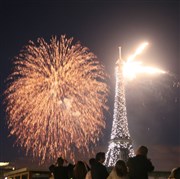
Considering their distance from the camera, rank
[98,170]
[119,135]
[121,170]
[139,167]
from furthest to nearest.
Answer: [119,135]
[98,170]
[139,167]
[121,170]

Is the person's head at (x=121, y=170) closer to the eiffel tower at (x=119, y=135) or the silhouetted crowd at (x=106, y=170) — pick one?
the silhouetted crowd at (x=106, y=170)

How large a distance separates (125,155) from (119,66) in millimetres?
19248

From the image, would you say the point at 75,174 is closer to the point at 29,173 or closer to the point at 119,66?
the point at 29,173

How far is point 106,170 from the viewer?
1106 cm

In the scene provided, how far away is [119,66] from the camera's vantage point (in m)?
79.7

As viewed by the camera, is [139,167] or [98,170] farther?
[98,170]

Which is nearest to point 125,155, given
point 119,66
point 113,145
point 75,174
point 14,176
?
point 113,145

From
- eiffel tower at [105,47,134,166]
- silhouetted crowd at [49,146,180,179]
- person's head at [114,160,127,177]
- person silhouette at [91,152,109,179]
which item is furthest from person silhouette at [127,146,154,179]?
eiffel tower at [105,47,134,166]

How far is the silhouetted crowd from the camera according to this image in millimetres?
9938

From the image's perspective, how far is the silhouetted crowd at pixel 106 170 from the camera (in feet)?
32.6

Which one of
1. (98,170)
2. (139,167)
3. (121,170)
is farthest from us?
(98,170)

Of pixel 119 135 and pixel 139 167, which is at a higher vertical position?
pixel 119 135

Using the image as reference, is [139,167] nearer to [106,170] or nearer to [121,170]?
[121,170]

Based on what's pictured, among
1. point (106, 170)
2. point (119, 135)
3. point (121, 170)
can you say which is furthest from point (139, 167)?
point (119, 135)
